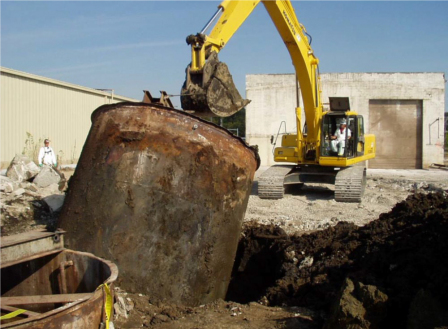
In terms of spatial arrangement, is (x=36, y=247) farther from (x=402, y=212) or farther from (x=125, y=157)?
(x=402, y=212)

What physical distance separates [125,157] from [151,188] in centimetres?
39

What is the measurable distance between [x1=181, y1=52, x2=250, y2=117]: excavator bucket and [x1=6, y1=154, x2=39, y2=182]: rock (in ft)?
20.2

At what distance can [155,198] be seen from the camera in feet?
14.2

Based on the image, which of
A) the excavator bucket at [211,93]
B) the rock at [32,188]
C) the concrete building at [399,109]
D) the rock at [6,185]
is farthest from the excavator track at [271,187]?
the concrete building at [399,109]

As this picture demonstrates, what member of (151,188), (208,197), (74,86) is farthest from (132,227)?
(74,86)

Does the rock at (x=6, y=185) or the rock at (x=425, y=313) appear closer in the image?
the rock at (x=425, y=313)

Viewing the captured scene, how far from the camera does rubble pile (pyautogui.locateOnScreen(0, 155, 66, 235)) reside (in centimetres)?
798

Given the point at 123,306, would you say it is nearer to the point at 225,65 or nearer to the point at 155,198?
the point at 155,198

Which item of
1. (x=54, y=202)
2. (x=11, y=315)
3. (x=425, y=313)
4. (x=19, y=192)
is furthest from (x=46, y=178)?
(x=425, y=313)

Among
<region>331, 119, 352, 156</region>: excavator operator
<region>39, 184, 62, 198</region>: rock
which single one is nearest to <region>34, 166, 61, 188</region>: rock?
<region>39, 184, 62, 198</region>: rock

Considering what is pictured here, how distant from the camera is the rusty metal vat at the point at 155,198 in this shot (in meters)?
4.33

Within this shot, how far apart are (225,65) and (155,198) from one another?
8.55ft

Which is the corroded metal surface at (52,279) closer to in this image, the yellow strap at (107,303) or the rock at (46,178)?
the yellow strap at (107,303)

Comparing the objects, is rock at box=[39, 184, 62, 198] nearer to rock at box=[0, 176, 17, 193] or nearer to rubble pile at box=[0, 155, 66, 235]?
rubble pile at box=[0, 155, 66, 235]
